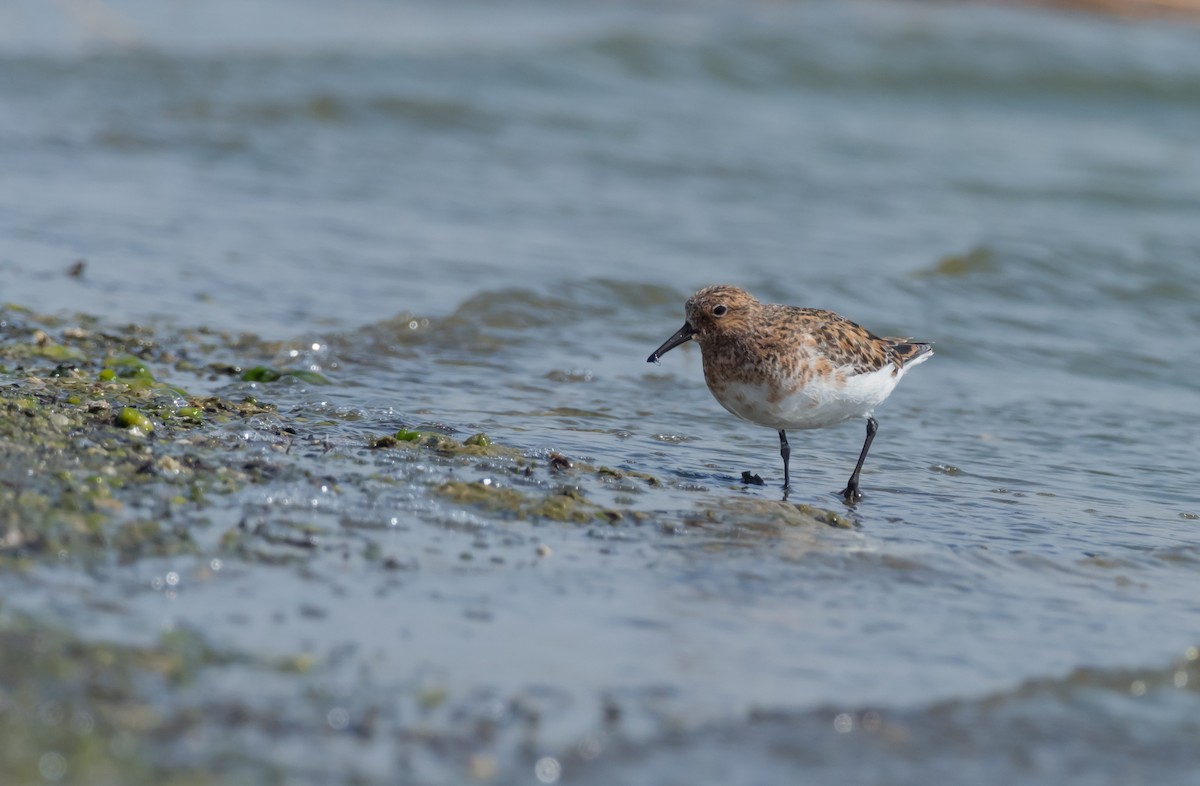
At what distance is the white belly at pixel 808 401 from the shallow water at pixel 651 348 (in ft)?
1.22

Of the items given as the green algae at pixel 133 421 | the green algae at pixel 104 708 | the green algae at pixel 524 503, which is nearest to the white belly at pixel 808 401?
the green algae at pixel 524 503

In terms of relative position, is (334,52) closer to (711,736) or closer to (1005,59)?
(1005,59)

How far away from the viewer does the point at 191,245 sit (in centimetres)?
1183

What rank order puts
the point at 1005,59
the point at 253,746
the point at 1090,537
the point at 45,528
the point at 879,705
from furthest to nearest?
the point at 1005,59
the point at 1090,537
the point at 45,528
the point at 879,705
the point at 253,746

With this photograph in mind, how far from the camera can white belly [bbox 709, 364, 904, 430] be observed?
23.7ft

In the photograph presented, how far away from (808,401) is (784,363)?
22 centimetres

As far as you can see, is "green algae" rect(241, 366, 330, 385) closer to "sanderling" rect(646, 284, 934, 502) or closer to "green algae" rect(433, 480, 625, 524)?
"sanderling" rect(646, 284, 934, 502)

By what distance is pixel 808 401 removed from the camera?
23.7ft

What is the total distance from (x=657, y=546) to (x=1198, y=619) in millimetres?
2130

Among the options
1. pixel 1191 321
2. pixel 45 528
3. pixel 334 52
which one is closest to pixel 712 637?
pixel 45 528

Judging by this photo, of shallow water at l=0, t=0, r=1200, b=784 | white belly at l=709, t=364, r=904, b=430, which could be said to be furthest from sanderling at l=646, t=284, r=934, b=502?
shallow water at l=0, t=0, r=1200, b=784

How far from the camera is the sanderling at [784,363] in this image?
23.7ft

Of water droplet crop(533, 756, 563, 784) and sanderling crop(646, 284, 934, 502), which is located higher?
sanderling crop(646, 284, 934, 502)

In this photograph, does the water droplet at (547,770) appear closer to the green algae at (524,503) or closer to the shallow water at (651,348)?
the shallow water at (651,348)
